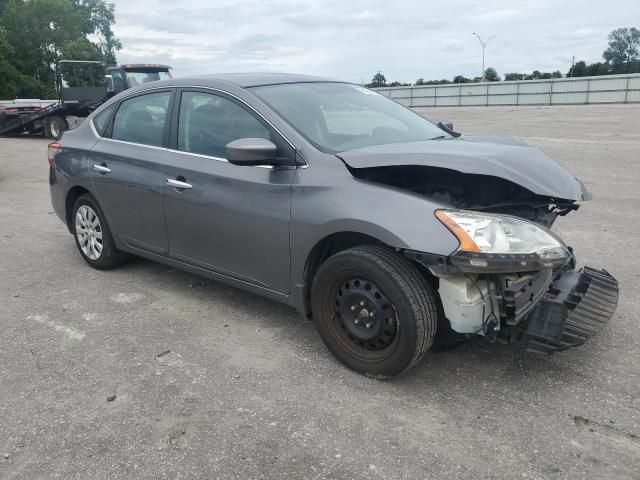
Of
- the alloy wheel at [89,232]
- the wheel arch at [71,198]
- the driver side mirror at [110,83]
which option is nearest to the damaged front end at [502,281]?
the alloy wheel at [89,232]

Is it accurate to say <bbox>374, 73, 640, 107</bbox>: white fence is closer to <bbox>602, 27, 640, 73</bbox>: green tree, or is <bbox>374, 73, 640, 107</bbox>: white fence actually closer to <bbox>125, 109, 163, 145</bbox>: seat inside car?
<bbox>125, 109, 163, 145</bbox>: seat inside car

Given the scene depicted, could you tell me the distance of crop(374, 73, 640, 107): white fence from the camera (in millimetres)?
34844

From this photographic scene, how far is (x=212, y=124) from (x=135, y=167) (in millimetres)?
834

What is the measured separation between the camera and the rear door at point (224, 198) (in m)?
3.40

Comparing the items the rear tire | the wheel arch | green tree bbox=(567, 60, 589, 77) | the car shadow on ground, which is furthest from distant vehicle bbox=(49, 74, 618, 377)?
green tree bbox=(567, 60, 589, 77)

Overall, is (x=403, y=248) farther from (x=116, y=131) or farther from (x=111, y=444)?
(x=116, y=131)

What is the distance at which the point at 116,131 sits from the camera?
4.67 metres

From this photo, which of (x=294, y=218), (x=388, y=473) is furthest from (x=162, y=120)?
(x=388, y=473)

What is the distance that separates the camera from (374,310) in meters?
2.98

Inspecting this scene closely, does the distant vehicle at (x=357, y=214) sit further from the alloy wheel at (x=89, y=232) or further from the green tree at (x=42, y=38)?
the green tree at (x=42, y=38)

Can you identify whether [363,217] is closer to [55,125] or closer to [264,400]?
[264,400]

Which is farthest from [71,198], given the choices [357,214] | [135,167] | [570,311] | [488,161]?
[570,311]

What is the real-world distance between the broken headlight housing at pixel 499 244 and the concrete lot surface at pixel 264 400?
75 cm

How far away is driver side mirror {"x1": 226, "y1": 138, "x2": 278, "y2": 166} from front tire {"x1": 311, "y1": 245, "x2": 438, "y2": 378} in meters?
0.70
